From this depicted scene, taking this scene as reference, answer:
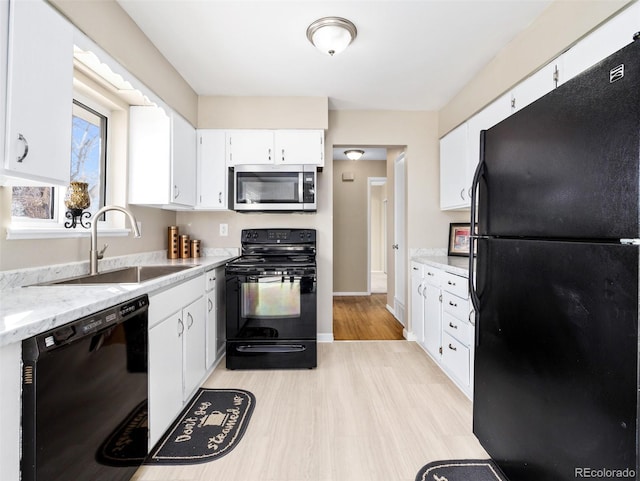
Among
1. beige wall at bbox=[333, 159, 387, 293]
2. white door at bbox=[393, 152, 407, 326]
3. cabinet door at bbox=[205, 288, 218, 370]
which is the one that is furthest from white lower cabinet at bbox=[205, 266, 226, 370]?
beige wall at bbox=[333, 159, 387, 293]

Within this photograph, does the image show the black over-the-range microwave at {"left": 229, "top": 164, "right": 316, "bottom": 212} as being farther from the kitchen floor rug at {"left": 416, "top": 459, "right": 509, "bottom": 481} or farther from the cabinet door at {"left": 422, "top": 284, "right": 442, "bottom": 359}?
the kitchen floor rug at {"left": 416, "top": 459, "right": 509, "bottom": 481}

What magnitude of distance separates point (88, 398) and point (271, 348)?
5.44 feet

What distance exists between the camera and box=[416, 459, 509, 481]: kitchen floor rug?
1.52m

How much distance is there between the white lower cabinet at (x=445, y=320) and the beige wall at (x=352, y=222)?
266 cm

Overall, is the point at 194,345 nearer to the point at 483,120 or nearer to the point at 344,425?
the point at 344,425

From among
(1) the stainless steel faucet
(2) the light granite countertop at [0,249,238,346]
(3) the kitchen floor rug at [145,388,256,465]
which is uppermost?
(1) the stainless steel faucet

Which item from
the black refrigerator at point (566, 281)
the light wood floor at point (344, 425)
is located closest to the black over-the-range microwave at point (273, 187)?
the light wood floor at point (344, 425)

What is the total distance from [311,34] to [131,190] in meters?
1.66

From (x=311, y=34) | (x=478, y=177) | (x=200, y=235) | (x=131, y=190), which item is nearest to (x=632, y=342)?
(x=478, y=177)

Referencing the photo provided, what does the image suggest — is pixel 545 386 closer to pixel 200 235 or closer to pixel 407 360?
pixel 407 360

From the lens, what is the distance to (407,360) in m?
2.92

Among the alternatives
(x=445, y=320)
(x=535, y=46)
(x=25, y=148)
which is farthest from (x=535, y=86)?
(x=25, y=148)

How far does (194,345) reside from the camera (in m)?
2.18

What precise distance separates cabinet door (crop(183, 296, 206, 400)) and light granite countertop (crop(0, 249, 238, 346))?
1.05ft
